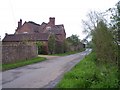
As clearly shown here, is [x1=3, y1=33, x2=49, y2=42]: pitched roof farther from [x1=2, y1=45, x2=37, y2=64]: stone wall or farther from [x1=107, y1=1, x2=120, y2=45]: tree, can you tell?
[x1=107, y1=1, x2=120, y2=45]: tree

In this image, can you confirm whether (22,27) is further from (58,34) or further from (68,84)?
(68,84)

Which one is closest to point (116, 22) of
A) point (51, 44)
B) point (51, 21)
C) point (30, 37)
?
point (51, 44)

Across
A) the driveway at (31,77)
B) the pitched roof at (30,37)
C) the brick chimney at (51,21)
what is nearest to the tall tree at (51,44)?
the pitched roof at (30,37)

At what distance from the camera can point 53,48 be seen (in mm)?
61719

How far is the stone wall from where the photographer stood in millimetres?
26441

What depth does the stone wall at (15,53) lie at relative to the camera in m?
26.4

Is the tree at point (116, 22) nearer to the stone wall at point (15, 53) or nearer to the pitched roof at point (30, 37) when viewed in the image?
the stone wall at point (15, 53)

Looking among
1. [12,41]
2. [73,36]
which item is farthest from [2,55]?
[73,36]

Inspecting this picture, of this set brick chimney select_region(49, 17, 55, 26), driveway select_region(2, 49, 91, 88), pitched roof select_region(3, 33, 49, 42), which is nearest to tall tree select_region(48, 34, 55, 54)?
pitched roof select_region(3, 33, 49, 42)

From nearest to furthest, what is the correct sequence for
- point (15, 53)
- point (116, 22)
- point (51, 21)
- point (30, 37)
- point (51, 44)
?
1. point (116, 22)
2. point (15, 53)
3. point (51, 44)
4. point (30, 37)
5. point (51, 21)

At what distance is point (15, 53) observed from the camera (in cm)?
2964

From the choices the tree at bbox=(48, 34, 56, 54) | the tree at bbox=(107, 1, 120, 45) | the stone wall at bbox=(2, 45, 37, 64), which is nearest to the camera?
the tree at bbox=(107, 1, 120, 45)

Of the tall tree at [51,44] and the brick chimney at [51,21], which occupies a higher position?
the brick chimney at [51,21]

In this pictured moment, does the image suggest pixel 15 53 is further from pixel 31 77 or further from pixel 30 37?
pixel 30 37
